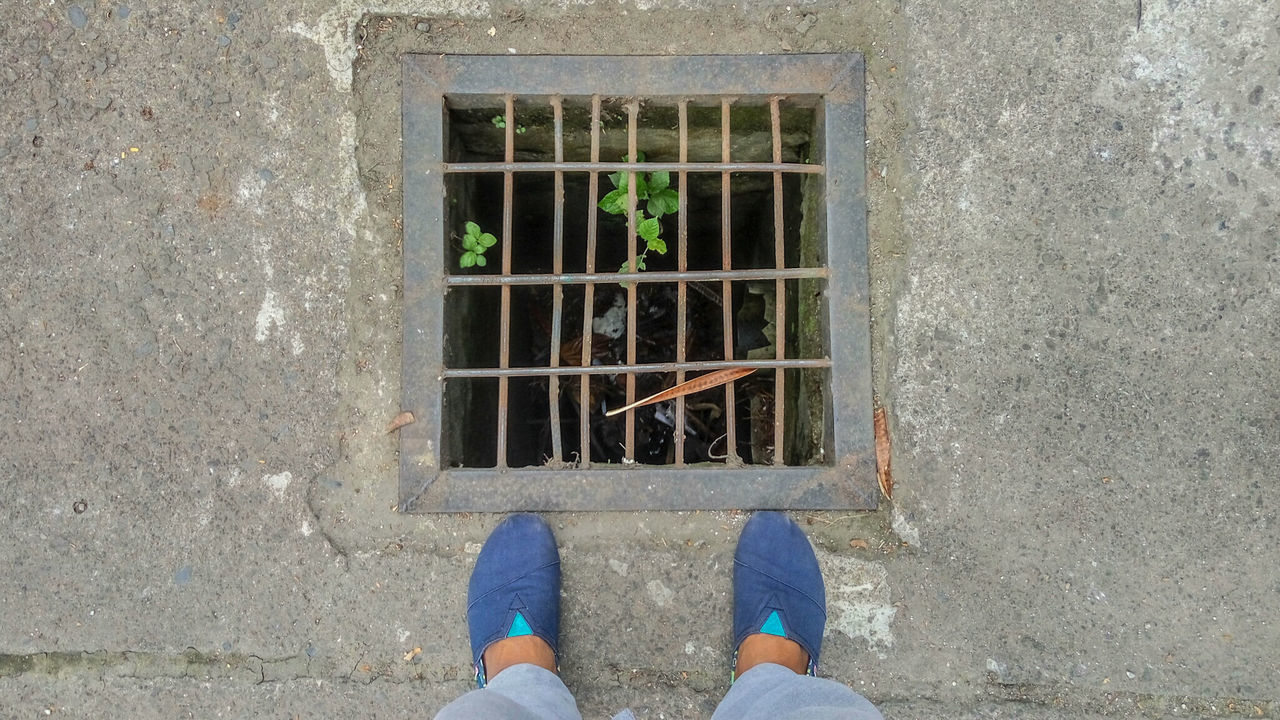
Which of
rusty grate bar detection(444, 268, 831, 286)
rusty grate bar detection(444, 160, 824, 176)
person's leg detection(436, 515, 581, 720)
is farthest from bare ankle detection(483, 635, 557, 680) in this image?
rusty grate bar detection(444, 160, 824, 176)

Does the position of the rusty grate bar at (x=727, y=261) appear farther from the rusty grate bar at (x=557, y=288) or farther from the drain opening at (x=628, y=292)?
the rusty grate bar at (x=557, y=288)

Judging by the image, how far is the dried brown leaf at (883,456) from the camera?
1935mm

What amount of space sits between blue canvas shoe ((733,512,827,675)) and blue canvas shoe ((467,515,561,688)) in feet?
1.57

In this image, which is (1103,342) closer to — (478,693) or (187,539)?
(478,693)

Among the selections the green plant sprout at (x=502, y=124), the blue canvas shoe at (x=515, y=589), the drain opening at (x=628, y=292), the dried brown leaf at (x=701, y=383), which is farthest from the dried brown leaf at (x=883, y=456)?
the green plant sprout at (x=502, y=124)

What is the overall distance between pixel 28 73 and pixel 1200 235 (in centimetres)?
310

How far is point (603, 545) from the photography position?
1954 mm

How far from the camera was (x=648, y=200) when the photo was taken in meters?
2.06

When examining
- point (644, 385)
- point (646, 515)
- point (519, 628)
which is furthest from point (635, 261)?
point (519, 628)

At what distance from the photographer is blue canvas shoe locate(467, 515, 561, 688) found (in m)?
1.89

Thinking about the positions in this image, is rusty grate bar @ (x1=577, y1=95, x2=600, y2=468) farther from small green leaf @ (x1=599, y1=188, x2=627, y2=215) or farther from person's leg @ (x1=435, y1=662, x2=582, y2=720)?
person's leg @ (x1=435, y1=662, x2=582, y2=720)

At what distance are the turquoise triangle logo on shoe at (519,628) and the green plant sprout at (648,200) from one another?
0.95m

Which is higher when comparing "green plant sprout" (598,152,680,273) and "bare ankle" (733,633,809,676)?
"green plant sprout" (598,152,680,273)

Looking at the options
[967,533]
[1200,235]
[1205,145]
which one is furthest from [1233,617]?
[1205,145]
